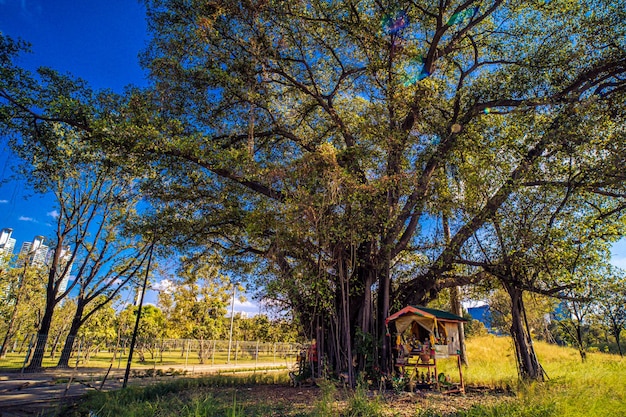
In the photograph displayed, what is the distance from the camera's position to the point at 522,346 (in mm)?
7727

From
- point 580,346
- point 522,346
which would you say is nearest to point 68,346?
point 522,346

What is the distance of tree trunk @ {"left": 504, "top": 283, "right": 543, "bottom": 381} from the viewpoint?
24.7 ft

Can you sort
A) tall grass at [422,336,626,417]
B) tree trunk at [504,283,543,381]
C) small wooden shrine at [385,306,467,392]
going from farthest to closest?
1. tree trunk at [504,283,543,381]
2. small wooden shrine at [385,306,467,392]
3. tall grass at [422,336,626,417]

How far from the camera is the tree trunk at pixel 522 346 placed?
7531mm

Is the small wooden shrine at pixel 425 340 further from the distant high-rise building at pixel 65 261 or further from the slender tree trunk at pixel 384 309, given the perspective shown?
the distant high-rise building at pixel 65 261

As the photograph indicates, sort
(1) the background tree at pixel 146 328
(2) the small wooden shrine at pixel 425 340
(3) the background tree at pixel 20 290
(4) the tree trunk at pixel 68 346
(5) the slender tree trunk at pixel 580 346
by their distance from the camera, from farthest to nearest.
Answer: (3) the background tree at pixel 20 290
(1) the background tree at pixel 146 328
(4) the tree trunk at pixel 68 346
(5) the slender tree trunk at pixel 580 346
(2) the small wooden shrine at pixel 425 340

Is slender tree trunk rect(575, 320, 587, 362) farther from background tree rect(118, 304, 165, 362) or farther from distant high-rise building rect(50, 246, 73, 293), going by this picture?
distant high-rise building rect(50, 246, 73, 293)

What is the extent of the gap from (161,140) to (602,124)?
9234 millimetres

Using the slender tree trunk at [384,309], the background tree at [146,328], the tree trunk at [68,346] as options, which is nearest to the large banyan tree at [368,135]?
the slender tree trunk at [384,309]

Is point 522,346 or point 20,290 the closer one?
point 522,346

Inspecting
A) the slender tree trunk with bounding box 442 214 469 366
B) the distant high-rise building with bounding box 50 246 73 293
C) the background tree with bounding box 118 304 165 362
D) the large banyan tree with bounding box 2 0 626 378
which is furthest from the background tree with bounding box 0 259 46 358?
the slender tree trunk with bounding box 442 214 469 366

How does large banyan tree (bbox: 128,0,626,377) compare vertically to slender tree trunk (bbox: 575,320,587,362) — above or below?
above

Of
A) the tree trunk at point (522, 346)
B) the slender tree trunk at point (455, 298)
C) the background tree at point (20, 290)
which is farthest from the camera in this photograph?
the background tree at point (20, 290)

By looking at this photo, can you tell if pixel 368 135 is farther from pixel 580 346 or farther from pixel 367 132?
pixel 580 346
